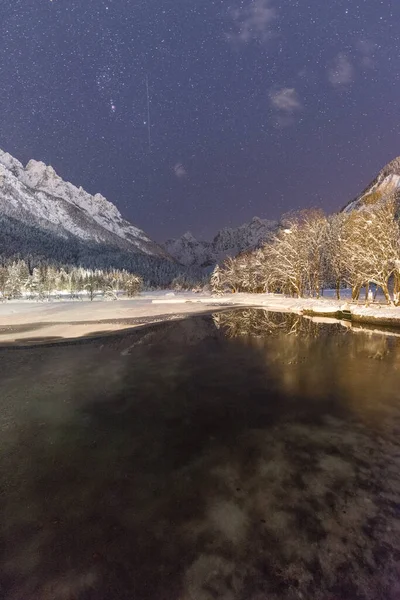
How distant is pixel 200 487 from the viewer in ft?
18.0

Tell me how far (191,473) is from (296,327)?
2122 cm

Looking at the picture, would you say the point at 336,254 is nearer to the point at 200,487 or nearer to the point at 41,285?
the point at 200,487

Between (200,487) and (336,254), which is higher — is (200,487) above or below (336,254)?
below

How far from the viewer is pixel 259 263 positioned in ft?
248

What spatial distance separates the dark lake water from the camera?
3.78 meters

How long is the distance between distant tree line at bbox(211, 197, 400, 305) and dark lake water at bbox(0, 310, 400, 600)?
23827 millimetres

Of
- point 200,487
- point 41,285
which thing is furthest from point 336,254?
point 41,285

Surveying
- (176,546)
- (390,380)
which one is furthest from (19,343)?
(390,380)

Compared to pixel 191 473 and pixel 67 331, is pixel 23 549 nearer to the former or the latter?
pixel 191 473

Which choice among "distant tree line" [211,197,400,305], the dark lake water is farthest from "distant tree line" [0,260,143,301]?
the dark lake water

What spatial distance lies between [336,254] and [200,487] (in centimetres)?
4724

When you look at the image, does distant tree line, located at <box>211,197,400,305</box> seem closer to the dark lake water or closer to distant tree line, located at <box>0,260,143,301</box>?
the dark lake water

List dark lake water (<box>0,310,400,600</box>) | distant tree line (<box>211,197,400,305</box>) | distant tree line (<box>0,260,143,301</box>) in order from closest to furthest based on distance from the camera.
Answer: dark lake water (<box>0,310,400,600</box>)
distant tree line (<box>211,197,400,305</box>)
distant tree line (<box>0,260,143,301</box>)

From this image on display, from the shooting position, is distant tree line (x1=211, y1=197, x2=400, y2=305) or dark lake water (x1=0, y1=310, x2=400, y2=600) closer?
dark lake water (x1=0, y1=310, x2=400, y2=600)
